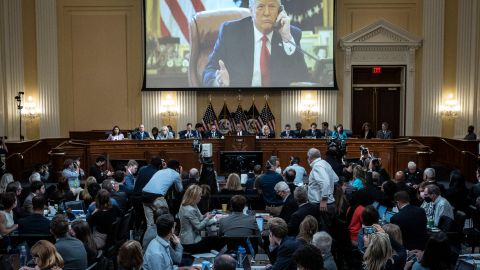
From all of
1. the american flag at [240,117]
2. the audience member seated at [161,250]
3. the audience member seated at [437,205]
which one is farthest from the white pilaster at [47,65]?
the audience member seated at [161,250]

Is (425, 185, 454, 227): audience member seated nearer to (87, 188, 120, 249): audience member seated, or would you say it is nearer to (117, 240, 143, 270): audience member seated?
(87, 188, 120, 249): audience member seated

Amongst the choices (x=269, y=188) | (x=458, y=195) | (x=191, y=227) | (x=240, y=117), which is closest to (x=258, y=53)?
(x=240, y=117)

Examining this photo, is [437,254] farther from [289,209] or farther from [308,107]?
[308,107]

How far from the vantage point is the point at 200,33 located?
2052 cm

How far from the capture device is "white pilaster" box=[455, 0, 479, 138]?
19.7m

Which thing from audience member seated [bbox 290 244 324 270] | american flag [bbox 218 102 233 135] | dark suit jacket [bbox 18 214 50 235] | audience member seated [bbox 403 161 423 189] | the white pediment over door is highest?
the white pediment over door

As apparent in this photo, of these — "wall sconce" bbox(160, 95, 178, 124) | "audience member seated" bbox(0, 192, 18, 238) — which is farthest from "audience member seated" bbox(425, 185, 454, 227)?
"wall sconce" bbox(160, 95, 178, 124)

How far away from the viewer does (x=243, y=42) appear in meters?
20.5

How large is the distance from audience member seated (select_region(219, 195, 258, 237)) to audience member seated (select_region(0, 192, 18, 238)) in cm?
279

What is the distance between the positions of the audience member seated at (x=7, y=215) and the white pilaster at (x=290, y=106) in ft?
44.2

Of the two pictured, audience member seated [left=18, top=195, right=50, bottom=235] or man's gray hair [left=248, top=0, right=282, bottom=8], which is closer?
audience member seated [left=18, top=195, right=50, bottom=235]

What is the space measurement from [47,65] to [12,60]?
1138 mm

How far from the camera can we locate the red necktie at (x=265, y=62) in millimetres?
20438

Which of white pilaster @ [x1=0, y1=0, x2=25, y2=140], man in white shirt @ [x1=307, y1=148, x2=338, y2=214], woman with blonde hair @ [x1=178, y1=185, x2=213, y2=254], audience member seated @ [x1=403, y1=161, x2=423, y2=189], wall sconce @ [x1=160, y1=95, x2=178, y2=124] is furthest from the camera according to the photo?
wall sconce @ [x1=160, y1=95, x2=178, y2=124]
